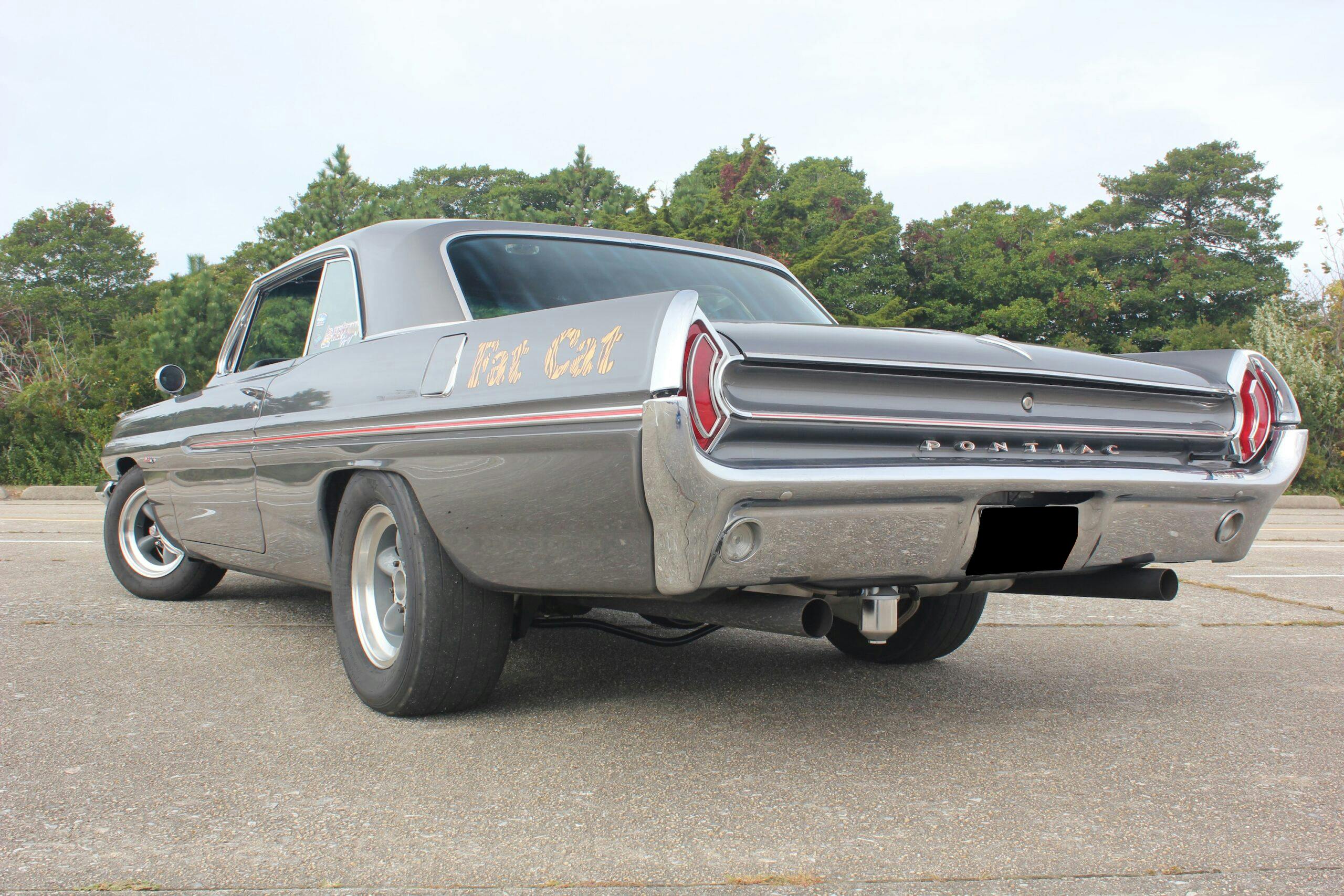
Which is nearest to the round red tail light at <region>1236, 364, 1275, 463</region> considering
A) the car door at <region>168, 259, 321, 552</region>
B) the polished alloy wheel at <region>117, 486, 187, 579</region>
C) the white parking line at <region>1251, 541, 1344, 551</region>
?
the car door at <region>168, 259, 321, 552</region>

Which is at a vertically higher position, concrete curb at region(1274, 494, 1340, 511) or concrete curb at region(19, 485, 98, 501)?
concrete curb at region(19, 485, 98, 501)

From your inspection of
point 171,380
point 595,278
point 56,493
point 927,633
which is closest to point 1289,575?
point 927,633

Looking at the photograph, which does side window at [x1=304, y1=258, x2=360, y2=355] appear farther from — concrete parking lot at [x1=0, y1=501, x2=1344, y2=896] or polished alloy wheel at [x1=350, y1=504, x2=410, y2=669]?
concrete parking lot at [x1=0, y1=501, x2=1344, y2=896]

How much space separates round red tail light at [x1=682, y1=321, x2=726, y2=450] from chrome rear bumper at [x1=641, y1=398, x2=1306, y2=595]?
0.06m

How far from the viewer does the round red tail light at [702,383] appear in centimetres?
234

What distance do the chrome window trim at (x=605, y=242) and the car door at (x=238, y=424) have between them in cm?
94

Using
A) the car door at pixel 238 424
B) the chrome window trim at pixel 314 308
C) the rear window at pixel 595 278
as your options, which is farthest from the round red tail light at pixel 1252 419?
the car door at pixel 238 424

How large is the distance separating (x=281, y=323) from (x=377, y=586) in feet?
5.65

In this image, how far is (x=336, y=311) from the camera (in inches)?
154

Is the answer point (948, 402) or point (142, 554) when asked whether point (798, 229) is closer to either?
point (142, 554)

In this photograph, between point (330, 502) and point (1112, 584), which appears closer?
point (1112, 584)

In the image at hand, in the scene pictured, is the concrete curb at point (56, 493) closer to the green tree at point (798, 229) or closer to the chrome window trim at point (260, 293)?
the green tree at point (798, 229)

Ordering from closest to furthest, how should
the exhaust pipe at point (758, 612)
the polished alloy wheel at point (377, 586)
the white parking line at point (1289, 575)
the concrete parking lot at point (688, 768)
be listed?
the concrete parking lot at point (688, 768), the exhaust pipe at point (758, 612), the polished alloy wheel at point (377, 586), the white parking line at point (1289, 575)

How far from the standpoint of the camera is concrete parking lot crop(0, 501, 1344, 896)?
2.15 metres
